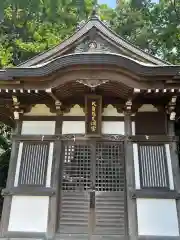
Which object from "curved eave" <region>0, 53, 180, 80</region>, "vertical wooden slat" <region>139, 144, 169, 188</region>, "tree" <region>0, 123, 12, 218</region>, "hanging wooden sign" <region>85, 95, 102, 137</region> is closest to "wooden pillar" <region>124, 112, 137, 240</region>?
"vertical wooden slat" <region>139, 144, 169, 188</region>

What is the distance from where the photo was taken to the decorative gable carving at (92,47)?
7850 mm

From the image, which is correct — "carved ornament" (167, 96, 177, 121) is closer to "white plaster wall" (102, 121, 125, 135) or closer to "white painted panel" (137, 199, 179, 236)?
"white plaster wall" (102, 121, 125, 135)

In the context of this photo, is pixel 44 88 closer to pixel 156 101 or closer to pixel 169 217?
pixel 156 101

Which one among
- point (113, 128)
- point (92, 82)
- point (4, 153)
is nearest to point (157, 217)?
point (113, 128)

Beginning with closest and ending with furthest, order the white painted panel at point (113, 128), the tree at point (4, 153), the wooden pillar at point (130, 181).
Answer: the wooden pillar at point (130, 181) < the white painted panel at point (113, 128) < the tree at point (4, 153)

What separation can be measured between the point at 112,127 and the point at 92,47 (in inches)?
94.1

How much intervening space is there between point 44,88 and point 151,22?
12.0 meters

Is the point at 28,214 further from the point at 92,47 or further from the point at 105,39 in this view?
the point at 105,39

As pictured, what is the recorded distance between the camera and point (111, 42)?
7953 millimetres

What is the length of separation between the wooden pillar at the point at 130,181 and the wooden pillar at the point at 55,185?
169cm

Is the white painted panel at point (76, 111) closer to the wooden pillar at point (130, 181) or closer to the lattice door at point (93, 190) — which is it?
the lattice door at point (93, 190)

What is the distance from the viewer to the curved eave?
627cm

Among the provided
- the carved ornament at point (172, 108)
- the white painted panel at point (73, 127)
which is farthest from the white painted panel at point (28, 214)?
the carved ornament at point (172, 108)

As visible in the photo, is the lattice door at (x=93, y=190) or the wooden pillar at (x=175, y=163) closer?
the lattice door at (x=93, y=190)
